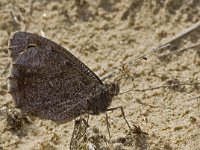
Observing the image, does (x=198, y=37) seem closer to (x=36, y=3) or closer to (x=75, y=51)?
(x=75, y=51)

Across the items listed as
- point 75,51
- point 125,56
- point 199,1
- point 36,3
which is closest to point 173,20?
point 199,1

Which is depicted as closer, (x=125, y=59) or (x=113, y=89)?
(x=113, y=89)

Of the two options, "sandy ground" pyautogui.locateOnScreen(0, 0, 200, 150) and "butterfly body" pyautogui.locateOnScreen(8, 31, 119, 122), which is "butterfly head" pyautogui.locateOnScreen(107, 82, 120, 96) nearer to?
"butterfly body" pyautogui.locateOnScreen(8, 31, 119, 122)

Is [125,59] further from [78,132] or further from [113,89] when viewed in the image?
[78,132]

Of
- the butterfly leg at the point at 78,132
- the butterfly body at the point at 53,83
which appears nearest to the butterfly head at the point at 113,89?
the butterfly body at the point at 53,83

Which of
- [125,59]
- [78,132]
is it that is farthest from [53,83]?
[125,59]
